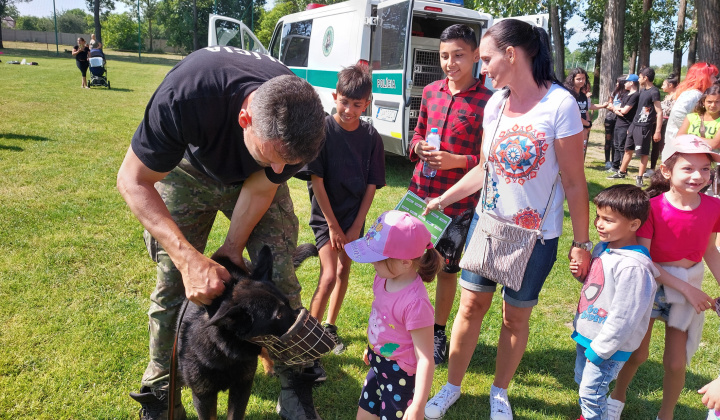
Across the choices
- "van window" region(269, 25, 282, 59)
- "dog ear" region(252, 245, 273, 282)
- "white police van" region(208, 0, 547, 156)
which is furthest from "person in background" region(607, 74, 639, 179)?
"dog ear" region(252, 245, 273, 282)

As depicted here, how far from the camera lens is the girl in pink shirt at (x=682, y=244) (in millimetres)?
2508

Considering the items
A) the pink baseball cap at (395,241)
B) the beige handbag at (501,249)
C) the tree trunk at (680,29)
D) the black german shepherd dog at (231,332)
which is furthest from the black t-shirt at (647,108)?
the tree trunk at (680,29)

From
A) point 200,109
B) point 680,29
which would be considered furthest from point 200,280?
point 680,29

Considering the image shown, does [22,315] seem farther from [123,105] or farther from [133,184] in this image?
[123,105]

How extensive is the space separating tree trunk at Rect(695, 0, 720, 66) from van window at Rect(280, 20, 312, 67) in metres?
10.1

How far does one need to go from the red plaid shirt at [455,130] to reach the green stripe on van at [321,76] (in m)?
5.69

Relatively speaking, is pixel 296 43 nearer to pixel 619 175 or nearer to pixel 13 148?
pixel 13 148

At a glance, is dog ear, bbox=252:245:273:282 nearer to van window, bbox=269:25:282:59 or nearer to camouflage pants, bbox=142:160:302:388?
camouflage pants, bbox=142:160:302:388

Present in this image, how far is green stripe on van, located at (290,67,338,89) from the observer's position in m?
9.07

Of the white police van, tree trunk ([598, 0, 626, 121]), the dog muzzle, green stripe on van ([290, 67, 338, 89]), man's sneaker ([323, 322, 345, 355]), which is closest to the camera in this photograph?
the dog muzzle

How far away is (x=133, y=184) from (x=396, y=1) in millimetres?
6160

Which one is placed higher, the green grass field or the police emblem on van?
the police emblem on van

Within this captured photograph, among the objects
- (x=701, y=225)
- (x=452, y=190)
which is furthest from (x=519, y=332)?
(x=701, y=225)

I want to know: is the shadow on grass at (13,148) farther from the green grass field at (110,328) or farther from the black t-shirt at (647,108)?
the black t-shirt at (647,108)
